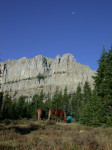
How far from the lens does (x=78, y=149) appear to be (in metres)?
4.25

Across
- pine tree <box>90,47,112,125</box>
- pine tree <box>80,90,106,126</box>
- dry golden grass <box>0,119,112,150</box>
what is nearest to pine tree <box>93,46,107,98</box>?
pine tree <box>90,47,112,125</box>

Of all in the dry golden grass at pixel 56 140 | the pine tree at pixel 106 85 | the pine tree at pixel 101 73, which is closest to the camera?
the dry golden grass at pixel 56 140

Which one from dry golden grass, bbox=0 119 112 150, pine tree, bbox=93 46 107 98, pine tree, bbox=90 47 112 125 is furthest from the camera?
pine tree, bbox=93 46 107 98

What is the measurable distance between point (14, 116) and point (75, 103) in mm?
27694

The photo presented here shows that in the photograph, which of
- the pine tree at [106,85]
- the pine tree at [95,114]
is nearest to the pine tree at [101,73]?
the pine tree at [106,85]

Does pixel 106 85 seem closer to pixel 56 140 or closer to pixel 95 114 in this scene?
pixel 95 114

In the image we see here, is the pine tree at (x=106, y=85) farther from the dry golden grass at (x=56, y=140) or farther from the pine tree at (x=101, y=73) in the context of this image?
the dry golden grass at (x=56, y=140)

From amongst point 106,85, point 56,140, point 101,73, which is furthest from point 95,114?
point 56,140

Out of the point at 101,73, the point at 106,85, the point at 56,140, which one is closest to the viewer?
the point at 56,140

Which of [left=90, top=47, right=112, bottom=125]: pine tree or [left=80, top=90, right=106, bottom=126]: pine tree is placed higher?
[left=90, top=47, right=112, bottom=125]: pine tree

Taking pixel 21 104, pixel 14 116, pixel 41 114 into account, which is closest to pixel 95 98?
pixel 41 114

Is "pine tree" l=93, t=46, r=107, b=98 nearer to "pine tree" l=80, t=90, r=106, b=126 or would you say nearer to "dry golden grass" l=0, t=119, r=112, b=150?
"pine tree" l=80, t=90, r=106, b=126

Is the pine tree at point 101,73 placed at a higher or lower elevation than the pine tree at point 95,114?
higher

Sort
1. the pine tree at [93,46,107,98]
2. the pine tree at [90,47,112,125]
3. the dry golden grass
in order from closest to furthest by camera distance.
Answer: the dry golden grass < the pine tree at [90,47,112,125] < the pine tree at [93,46,107,98]
